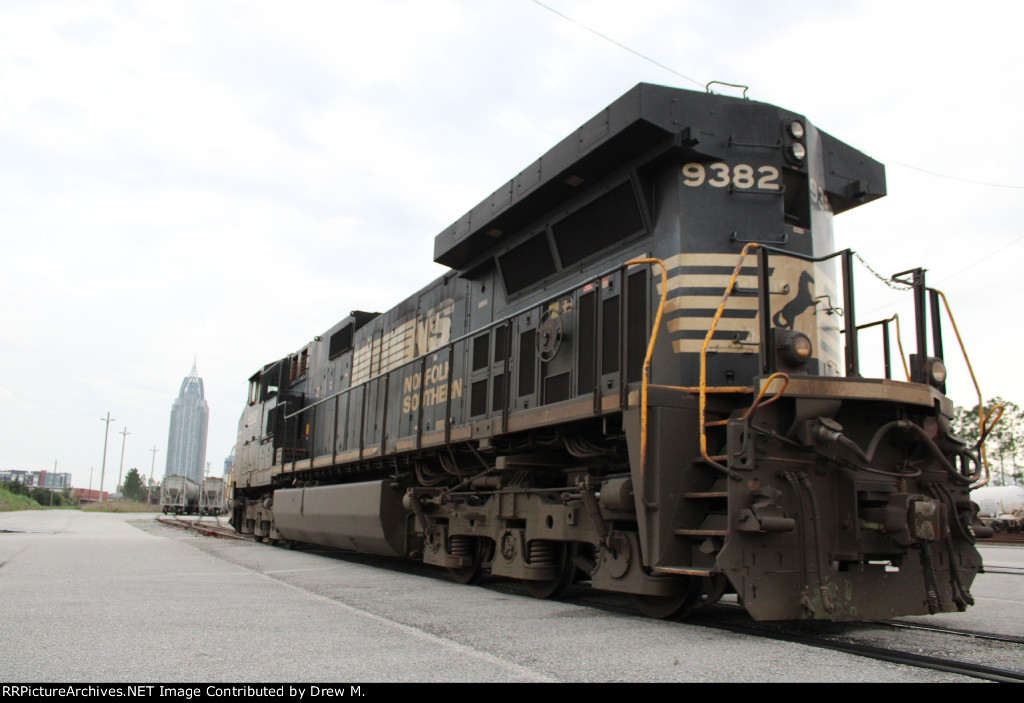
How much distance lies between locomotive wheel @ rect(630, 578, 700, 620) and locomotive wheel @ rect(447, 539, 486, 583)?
282 cm

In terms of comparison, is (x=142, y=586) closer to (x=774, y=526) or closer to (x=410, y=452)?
(x=410, y=452)

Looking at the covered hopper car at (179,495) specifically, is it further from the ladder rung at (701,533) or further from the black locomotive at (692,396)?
the ladder rung at (701,533)

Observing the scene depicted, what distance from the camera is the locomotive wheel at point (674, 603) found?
537cm

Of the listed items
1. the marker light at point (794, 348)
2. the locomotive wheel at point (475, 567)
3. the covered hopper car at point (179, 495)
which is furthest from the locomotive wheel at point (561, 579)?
the covered hopper car at point (179, 495)

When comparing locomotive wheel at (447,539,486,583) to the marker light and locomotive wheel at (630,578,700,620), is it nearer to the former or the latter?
locomotive wheel at (630,578,700,620)

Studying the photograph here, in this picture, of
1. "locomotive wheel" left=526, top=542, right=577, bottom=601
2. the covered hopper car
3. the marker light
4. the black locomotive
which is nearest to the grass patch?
the covered hopper car

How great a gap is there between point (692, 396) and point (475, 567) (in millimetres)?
3865

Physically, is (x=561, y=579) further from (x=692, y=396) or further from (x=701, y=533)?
(x=692, y=396)

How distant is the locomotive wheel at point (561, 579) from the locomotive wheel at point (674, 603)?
1125 mm

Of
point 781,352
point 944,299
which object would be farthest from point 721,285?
point 944,299

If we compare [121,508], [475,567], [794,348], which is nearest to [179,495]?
[121,508]

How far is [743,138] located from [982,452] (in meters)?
2.98

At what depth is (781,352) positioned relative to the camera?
5.14 meters

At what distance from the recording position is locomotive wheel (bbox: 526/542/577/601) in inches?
267
